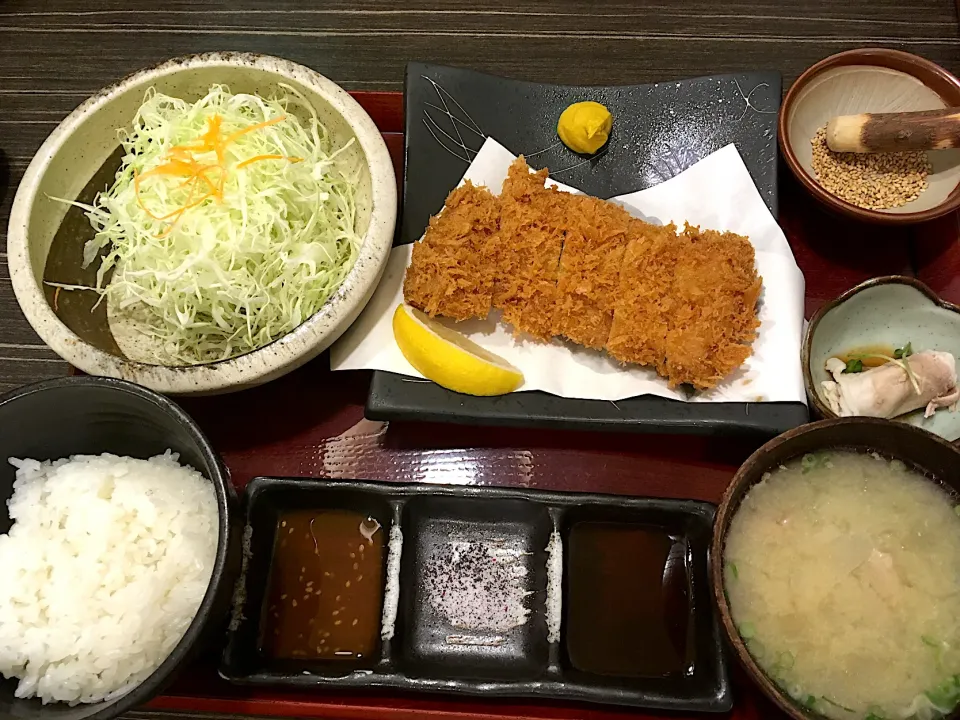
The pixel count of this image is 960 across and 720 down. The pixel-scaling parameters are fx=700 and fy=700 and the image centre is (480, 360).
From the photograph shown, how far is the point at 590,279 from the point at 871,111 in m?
1.20

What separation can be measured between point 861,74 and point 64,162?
2.47 m

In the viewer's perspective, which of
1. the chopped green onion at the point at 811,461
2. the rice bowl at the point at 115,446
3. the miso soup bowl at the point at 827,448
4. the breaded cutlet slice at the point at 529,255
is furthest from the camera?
the breaded cutlet slice at the point at 529,255

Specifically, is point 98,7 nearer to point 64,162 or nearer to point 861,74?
point 64,162

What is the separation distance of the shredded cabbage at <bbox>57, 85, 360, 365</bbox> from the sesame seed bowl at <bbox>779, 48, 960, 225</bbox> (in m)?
1.46

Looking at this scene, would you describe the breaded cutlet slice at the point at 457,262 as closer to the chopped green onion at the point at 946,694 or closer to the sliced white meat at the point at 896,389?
the sliced white meat at the point at 896,389

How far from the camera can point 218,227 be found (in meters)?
1.96

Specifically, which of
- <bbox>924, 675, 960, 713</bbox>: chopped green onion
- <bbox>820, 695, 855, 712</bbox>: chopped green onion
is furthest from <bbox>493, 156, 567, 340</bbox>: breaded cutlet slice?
<bbox>924, 675, 960, 713</bbox>: chopped green onion

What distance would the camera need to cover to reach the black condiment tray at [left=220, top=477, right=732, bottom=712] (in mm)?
1666

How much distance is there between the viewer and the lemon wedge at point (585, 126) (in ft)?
7.17

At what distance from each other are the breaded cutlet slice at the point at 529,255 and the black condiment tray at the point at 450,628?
505 millimetres

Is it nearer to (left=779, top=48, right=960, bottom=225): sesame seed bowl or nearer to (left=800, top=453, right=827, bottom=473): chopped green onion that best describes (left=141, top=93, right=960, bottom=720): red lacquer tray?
(left=779, top=48, right=960, bottom=225): sesame seed bowl

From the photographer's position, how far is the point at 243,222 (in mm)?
1949

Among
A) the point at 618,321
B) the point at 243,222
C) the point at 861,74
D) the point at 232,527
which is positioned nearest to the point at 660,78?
the point at 861,74

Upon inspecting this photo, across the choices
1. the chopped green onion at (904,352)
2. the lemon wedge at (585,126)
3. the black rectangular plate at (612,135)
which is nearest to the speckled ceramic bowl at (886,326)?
the chopped green onion at (904,352)
